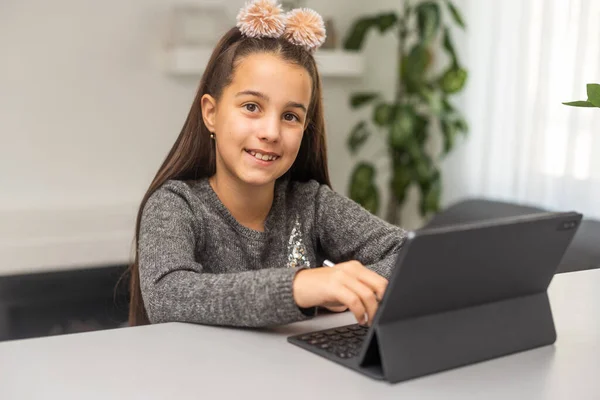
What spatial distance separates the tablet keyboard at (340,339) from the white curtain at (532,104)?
6.64ft

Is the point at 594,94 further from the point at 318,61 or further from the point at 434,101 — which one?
the point at 318,61

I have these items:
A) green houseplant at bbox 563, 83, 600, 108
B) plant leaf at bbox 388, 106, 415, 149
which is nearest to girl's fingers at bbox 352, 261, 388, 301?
green houseplant at bbox 563, 83, 600, 108

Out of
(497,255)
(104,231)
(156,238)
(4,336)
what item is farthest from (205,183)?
(104,231)

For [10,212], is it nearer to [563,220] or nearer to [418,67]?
[418,67]

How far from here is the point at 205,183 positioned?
4.91ft

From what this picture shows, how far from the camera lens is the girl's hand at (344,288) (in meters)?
0.98

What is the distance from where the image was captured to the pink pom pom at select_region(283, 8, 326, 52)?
4.72 ft

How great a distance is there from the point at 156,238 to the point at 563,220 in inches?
24.7

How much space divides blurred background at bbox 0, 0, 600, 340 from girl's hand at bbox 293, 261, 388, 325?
5.88 feet

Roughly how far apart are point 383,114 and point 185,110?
875 mm

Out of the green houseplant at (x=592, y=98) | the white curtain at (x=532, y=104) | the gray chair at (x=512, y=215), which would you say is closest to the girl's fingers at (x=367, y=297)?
the green houseplant at (x=592, y=98)

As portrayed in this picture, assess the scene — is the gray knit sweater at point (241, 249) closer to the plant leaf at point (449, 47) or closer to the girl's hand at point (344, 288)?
the girl's hand at point (344, 288)

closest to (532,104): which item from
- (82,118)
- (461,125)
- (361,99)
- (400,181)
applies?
(461,125)

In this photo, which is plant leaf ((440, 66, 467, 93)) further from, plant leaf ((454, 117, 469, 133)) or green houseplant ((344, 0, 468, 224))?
plant leaf ((454, 117, 469, 133))
